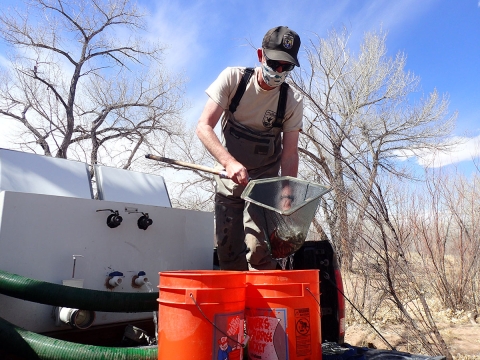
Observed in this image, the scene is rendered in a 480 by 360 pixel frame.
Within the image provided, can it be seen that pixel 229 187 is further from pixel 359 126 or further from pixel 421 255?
pixel 359 126

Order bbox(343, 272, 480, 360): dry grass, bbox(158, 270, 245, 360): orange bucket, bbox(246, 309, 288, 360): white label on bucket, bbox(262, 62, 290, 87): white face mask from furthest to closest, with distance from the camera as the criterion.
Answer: bbox(343, 272, 480, 360): dry grass < bbox(262, 62, 290, 87): white face mask < bbox(246, 309, 288, 360): white label on bucket < bbox(158, 270, 245, 360): orange bucket

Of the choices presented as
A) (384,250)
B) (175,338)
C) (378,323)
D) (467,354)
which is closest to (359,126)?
(378,323)

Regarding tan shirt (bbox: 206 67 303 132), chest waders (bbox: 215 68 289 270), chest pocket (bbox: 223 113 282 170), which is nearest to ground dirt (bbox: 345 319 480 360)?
chest waders (bbox: 215 68 289 270)

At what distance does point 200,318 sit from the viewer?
1.58 meters

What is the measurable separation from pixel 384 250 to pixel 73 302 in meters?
2.28

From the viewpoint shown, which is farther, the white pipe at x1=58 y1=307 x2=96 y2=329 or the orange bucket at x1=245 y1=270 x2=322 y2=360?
the white pipe at x1=58 y1=307 x2=96 y2=329

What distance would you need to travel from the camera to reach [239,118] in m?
3.00

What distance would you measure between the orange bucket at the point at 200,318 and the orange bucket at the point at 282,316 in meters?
0.13

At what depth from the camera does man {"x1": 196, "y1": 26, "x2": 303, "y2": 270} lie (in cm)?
274

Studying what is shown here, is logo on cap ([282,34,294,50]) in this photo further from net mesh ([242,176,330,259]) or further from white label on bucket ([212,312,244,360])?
white label on bucket ([212,312,244,360])

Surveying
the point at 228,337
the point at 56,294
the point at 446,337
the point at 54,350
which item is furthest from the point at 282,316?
Result: the point at 446,337

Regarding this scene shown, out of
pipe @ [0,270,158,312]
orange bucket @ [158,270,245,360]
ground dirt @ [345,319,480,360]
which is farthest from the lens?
ground dirt @ [345,319,480,360]

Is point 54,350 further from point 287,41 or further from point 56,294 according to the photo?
point 287,41

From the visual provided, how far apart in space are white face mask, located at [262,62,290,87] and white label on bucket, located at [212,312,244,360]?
1664 mm
